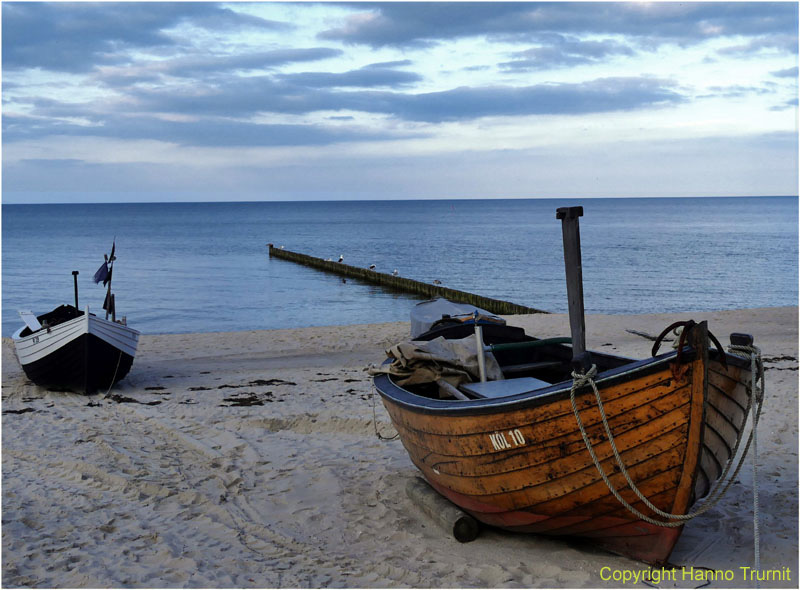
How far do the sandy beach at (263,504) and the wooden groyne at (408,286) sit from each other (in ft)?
33.5

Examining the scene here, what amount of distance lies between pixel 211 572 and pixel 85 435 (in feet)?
15.6

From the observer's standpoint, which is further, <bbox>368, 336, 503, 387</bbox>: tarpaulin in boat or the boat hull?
the boat hull

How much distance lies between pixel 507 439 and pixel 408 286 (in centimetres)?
2977

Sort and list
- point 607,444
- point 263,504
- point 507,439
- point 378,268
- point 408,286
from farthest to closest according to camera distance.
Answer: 1. point 378,268
2. point 408,286
3. point 263,504
4. point 507,439
5. point 607,444

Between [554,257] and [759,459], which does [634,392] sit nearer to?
[759,459]

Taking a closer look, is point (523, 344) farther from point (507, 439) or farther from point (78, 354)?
point (78, 354)

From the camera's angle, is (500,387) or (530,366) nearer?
(500,387)

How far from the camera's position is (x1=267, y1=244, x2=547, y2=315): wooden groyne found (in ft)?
82.9

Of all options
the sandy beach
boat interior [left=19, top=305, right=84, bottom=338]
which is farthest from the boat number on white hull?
boat interior [left=19, top=305, right=84, bottom=338]

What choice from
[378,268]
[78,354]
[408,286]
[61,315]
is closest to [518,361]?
[78,354]

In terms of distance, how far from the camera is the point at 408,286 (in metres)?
34.8

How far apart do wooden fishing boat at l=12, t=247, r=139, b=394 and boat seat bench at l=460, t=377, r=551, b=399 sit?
25.3 ft

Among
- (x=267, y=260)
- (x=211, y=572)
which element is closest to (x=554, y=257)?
(x=267, y=260)

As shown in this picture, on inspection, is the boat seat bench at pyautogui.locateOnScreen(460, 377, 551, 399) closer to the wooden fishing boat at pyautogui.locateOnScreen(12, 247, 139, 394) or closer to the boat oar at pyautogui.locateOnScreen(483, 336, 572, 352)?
the boat oar at pyautogui.locateOnScreen(483, 336, 572, 352)
